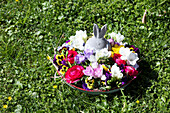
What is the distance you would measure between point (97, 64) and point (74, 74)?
27 centimetres

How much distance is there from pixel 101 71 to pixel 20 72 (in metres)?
1.17

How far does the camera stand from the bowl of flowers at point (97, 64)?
2.39 m

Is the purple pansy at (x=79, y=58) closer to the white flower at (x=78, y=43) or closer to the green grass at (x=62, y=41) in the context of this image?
the white flower at (x=78, y=43)

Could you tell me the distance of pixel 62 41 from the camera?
126 inches

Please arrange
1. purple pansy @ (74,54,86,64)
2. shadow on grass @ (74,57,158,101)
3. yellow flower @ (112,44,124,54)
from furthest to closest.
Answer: shadow on grass @ (74,57,158,101) < yellow flower @ (112,44,124,54) < purple pansy @ (74,54,86,64)

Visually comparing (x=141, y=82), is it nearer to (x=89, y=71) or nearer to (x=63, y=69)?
(x=89, y=71)

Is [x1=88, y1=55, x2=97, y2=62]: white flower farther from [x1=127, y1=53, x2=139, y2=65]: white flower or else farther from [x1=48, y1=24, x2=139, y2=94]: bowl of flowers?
[x1=127, y1=53, x2=139, y2=65]: white flower

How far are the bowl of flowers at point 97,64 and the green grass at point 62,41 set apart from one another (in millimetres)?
215

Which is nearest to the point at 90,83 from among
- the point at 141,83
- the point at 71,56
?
the point at 71,56

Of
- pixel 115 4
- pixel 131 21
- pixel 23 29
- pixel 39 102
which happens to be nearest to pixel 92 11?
pixel 115 4

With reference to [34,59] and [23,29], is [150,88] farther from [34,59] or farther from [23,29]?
[23,29]

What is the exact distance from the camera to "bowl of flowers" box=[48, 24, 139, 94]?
2.39m

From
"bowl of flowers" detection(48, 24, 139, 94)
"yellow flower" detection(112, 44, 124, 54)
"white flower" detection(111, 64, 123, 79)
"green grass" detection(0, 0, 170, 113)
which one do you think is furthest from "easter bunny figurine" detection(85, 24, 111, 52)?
"green grass" detection(0, 0, 170, 113)

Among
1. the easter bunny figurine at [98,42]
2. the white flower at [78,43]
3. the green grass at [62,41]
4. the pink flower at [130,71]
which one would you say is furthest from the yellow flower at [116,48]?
the green grass at [62,41]
